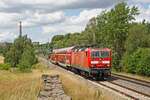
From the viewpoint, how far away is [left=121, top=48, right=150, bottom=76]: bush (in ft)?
85.0

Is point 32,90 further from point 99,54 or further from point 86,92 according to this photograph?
point 99,54

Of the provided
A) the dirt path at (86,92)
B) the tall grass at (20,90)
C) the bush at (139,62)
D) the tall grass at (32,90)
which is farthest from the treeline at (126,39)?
the tall grass at (20,90)

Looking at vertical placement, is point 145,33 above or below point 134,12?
below

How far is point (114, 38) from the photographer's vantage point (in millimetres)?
42125

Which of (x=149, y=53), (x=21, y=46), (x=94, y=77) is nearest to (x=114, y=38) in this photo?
(x=149, y=53)

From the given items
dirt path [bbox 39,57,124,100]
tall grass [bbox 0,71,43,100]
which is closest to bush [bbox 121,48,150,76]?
dirt path [bbox 39,57,124,100]

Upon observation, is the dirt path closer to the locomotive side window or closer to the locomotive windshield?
the locomotive windshield

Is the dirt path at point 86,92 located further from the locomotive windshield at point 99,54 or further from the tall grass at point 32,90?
the locomotive windshield at point 99,54

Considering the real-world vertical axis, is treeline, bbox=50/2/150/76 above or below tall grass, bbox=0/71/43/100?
above

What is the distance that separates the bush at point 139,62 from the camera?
25.9m

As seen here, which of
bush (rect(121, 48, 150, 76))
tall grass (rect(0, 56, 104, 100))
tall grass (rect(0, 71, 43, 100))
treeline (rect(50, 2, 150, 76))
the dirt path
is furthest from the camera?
treeline (rect(50, 2, 150, 76))

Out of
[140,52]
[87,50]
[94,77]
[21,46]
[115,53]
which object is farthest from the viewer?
[21,46]

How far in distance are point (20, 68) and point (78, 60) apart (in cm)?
1249

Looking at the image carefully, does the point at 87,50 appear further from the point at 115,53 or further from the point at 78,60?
the point at 115,53
